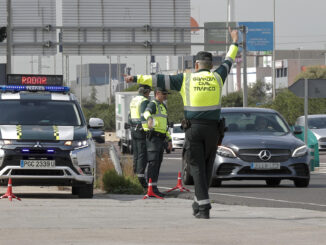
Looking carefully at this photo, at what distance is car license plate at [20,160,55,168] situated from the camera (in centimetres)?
1554

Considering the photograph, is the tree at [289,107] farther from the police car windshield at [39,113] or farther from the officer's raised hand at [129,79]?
the officer's raised hand at [129,79]

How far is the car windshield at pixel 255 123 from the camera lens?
20.2 metres

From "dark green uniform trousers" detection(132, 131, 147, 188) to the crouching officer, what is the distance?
0.86 m

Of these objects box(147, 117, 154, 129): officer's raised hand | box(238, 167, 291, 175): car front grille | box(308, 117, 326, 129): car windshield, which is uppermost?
box(147, 117, 154, 129): officer's raised hand

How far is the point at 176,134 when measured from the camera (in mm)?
52094

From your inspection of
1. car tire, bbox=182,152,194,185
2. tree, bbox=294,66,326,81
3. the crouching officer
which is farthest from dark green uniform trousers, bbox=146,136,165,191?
tree, bbox=294,66,326,81

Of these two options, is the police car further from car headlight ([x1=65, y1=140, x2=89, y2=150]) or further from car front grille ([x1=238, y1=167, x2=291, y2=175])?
car front grille ([x1=238, y1=167, x2=291, y2=175])

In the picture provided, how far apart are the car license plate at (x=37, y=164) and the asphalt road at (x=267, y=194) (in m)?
2.06

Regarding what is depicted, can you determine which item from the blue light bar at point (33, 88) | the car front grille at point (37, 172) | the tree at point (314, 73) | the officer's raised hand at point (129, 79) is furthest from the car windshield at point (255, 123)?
the tree at point (314, 73)

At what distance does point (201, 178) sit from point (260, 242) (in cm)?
288

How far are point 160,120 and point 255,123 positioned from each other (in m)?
3.53

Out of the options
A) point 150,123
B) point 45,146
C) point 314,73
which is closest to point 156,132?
point 150,123

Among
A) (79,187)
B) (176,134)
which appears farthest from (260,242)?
(176,134)

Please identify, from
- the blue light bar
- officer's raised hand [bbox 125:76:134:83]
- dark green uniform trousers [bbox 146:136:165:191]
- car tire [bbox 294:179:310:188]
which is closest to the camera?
officer's raised hand [bbox 125:76:134:83]
